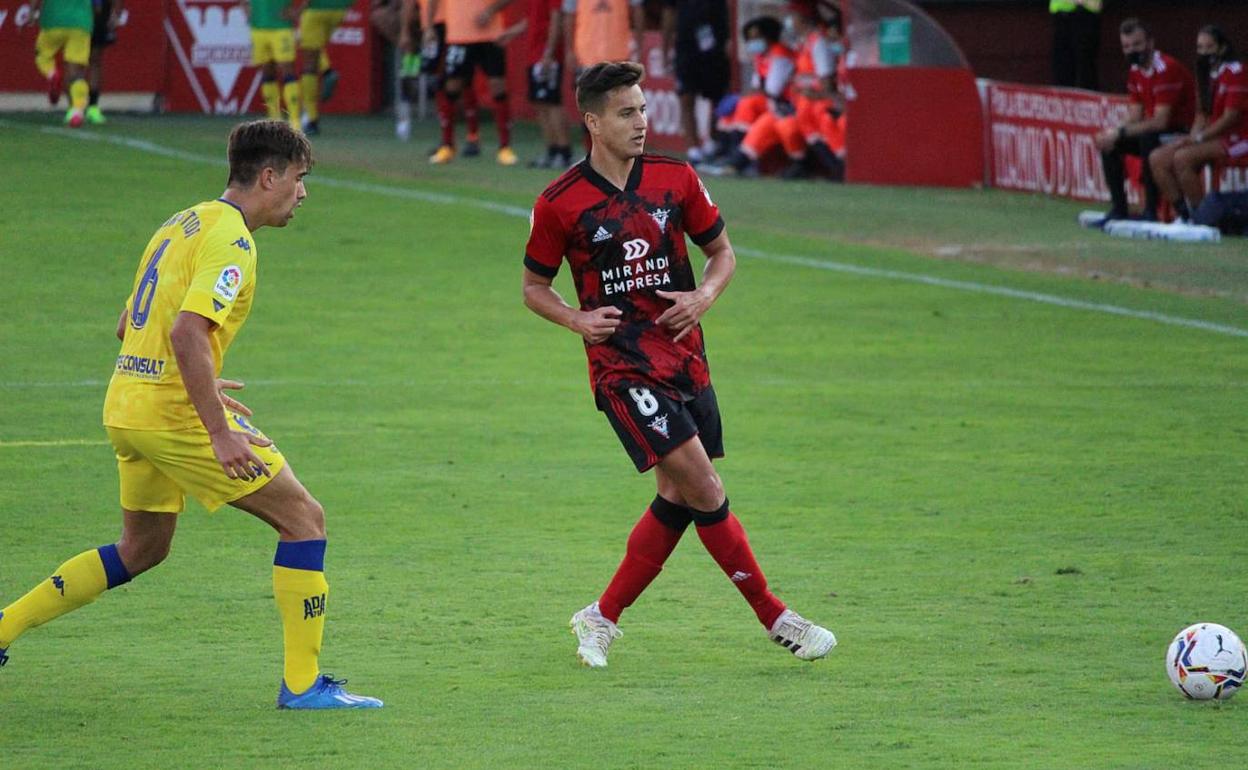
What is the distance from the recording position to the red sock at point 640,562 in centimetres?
645

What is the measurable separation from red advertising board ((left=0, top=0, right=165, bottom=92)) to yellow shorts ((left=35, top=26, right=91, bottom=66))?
3345 millimetres

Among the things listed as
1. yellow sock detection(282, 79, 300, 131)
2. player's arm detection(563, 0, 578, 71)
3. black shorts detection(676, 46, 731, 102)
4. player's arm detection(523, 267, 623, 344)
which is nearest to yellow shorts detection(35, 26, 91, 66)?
yellow sock detection(282, 79, 300, 131)

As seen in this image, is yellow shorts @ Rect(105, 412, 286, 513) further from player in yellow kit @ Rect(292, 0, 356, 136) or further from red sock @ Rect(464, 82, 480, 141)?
player in yellow kit @ Rect(292, 0, 356, 136)

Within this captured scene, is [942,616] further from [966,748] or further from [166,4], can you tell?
[166,4]

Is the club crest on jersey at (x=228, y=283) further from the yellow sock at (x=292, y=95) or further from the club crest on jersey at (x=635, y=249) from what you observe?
the yellow sock at (x=292, y=95)

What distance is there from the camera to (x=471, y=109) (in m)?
22.3

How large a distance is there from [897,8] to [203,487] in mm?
15936

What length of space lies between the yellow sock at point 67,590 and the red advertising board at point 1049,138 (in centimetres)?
1387

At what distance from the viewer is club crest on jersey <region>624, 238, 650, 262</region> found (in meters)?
6.21

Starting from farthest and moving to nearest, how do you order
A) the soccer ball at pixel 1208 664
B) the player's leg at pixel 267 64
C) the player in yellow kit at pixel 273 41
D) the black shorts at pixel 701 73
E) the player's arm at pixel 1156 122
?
the player's leg at pixel 267 64, the player in yellow kit at pixel 273 41, the black shorts at pixel 701 73, the player's arm at pixel 1156 122, the soccer ball at pixel 1208 664

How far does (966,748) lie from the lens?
539 centimetres

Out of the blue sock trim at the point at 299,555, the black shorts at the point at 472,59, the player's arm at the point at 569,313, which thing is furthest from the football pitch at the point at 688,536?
the black shorts at the point at 472,59

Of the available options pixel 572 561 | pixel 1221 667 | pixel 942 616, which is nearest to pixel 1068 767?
pixel 1221 667

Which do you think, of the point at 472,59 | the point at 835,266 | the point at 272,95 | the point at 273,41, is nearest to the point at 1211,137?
the point at 835,266
